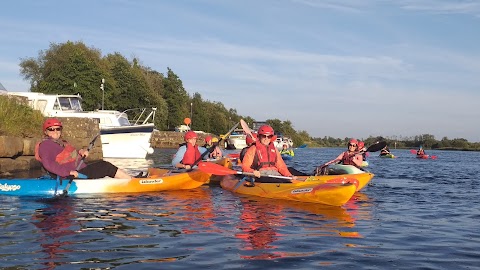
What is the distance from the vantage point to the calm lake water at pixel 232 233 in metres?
6.04

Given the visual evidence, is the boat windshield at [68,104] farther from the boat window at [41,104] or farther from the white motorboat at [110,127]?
the boat window at [41,104]

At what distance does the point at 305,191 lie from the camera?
35.8 ft

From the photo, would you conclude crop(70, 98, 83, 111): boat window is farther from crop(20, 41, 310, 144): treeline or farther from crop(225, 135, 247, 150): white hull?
crop(225, 135, 247, 150): white hull

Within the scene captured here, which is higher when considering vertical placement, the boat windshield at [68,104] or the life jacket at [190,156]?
the boat windshield at [68,104]

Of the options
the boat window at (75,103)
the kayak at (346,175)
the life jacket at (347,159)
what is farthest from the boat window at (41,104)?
the kayak at (346,175)

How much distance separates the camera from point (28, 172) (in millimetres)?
17859

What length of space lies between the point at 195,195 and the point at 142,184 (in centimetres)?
141

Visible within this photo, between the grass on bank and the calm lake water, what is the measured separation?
27.6 ft

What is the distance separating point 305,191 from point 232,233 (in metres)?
3.56

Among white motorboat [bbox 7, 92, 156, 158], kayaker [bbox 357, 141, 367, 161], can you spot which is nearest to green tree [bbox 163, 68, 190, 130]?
white motorboat [bbox 7, 92, 156, 158]

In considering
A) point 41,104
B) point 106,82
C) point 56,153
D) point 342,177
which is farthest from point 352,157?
point 106,82

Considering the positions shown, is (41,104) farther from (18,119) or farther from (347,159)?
(347,159)

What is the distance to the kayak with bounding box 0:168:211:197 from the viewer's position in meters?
11.5

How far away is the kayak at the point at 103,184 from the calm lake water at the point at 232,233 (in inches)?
15.0
